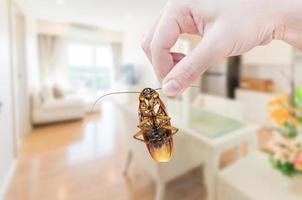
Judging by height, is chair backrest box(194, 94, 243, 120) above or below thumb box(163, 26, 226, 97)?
below

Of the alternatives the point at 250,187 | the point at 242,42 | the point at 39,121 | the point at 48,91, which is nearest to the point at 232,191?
the point at 250,187

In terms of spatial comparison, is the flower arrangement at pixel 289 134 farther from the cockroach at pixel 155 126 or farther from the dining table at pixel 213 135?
the cockroach at pixel 155 126

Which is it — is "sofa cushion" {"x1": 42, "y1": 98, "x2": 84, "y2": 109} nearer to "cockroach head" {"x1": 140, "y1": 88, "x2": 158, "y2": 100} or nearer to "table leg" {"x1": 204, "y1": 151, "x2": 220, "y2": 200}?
"table leg" {"x1": 204, "y1": 151, "x2": 220, "y2": 200}

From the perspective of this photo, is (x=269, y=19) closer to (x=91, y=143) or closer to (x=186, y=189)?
(x=186, y=189)

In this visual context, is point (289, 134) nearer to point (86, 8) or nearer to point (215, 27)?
point (215, 27)

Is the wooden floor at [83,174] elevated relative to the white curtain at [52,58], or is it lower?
lower

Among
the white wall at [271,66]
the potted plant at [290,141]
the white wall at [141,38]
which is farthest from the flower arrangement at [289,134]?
the white wall at [271,66]

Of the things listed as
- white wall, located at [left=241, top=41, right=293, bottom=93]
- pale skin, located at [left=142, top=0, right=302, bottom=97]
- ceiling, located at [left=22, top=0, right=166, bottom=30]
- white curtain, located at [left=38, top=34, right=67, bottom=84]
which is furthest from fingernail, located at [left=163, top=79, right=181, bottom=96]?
white curtain, located at [left=38, top=34, right=67, bottom=84]
